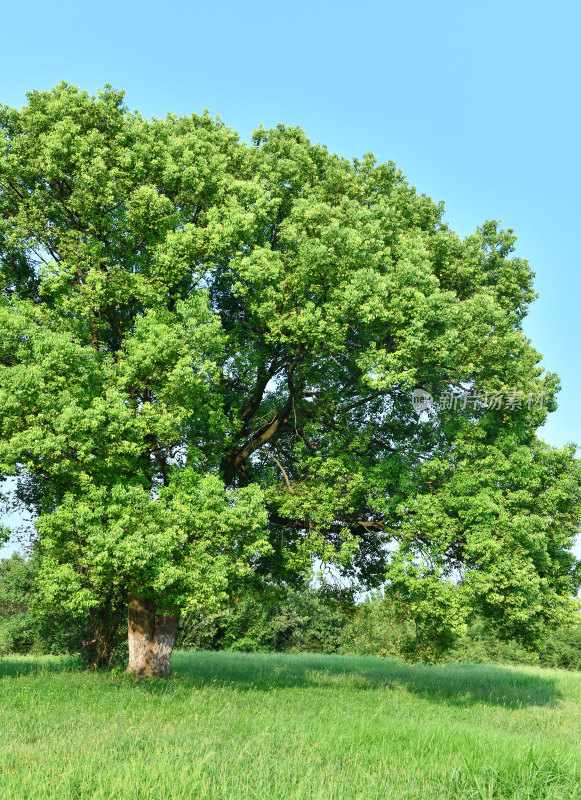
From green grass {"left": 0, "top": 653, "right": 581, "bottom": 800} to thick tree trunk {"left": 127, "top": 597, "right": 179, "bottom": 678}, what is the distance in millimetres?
765

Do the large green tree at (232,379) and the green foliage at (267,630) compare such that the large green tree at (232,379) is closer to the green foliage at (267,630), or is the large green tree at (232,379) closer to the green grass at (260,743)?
the green grass at (260,743)

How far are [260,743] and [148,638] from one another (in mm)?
10038

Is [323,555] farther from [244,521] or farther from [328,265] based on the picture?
[328,265]

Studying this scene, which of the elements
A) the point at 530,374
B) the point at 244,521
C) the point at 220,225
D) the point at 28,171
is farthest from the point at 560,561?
the point at 28,171

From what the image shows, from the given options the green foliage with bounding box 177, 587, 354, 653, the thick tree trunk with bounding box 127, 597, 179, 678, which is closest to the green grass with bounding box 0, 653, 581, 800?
the thick tree trunk with bounding box 127, 597, 179, 678

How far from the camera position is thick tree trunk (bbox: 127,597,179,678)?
1853cm

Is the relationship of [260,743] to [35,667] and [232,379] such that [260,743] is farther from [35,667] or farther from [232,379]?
[35,667]

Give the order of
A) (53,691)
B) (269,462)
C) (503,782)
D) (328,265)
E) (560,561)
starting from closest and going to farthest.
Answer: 1. (503,782)
2. (53,691)
3. (328,265)
4. (560,561)
5. (269,462)

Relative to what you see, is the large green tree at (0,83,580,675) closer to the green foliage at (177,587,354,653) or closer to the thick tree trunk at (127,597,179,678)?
the thick tree trunk at (127,597,179,678)

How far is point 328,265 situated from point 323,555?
8.95 meters

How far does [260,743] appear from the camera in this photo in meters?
9.85

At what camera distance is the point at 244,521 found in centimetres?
A: 1557

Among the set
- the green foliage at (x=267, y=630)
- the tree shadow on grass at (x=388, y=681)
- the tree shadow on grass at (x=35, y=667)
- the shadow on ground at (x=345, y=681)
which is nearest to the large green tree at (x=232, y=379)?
the shadow on ground at (x=345, y=681)

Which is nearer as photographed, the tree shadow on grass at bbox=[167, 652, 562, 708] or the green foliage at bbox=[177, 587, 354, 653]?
the tree shadow on grass at bbox=[167, 652, 562, 708]
